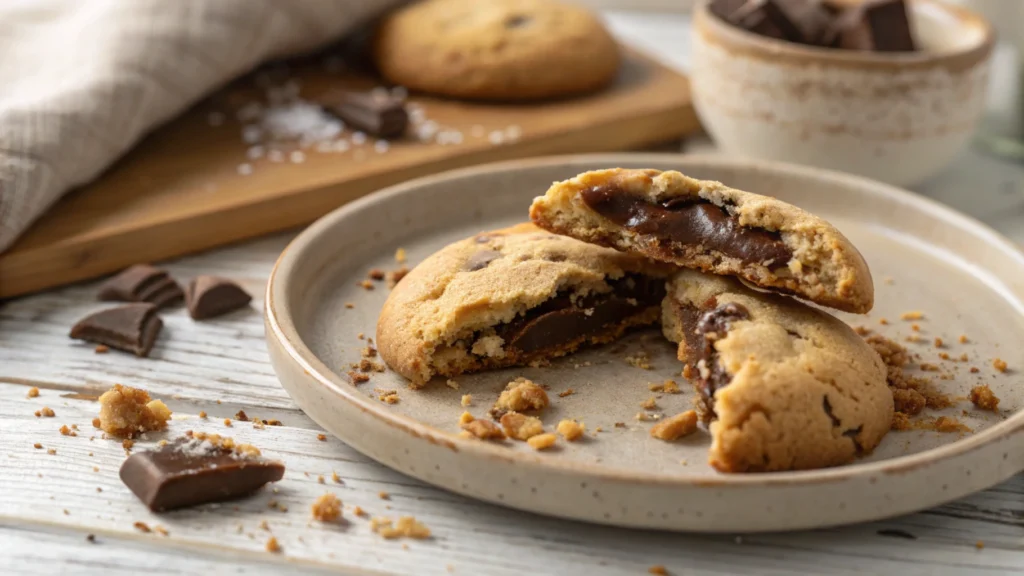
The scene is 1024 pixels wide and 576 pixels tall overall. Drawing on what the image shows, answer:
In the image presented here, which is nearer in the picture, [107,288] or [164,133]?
[107,288]

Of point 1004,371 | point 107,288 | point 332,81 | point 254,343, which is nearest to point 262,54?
point 332,81

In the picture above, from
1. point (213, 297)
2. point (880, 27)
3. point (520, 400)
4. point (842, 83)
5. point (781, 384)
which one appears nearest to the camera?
point (781, 384)

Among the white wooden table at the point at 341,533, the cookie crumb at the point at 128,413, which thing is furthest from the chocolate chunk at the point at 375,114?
the cookie crumb at the point at 128,413

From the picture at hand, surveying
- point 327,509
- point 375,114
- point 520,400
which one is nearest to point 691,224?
Result: point 520,400

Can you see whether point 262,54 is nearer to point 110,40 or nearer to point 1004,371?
point 110,40

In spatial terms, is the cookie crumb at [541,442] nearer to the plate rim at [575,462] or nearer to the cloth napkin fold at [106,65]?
the plate rim at [575,462]

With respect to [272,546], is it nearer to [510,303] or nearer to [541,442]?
[541,442]
